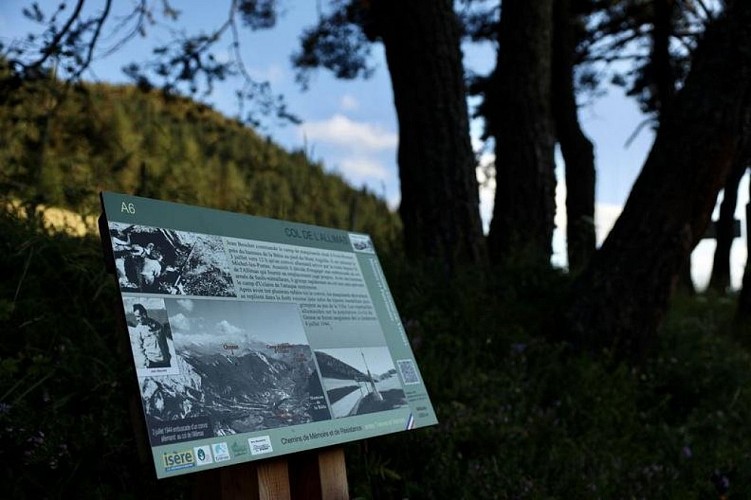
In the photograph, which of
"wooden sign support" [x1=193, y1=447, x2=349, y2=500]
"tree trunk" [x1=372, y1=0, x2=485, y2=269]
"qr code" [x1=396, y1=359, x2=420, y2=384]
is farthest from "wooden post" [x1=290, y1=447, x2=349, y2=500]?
"tree trunk" [x1=372, y1=0, x2=485, y2=269]

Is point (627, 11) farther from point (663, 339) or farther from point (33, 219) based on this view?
point (33, 219)

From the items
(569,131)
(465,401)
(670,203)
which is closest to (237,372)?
(465,401)

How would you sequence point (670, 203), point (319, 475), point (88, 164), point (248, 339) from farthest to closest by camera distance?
1. point (88, 164)
2. point (670, 203)
3. point (319, 475)
4. point (248, 339)

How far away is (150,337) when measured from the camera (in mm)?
2670

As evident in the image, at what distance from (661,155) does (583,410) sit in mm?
2154

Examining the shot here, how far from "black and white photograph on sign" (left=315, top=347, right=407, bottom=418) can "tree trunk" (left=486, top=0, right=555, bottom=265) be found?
15.6 feet

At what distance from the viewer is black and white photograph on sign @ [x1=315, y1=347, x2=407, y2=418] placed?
10.3 ft

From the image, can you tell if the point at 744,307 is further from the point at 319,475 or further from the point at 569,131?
the point at 319,475

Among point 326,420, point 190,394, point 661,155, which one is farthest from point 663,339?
point 190,394

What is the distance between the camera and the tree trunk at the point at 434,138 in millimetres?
7176

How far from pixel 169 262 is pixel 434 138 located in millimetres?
4619

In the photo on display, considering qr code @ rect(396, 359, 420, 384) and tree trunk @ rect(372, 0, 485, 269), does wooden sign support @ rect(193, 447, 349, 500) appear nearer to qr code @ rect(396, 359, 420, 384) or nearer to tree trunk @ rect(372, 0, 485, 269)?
qr code @ rect(396, 359, 420, 384)

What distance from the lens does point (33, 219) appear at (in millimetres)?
5426

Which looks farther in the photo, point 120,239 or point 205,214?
point 205,214
